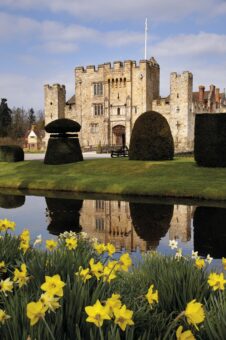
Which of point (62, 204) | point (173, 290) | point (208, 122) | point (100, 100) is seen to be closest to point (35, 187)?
point (62, 204)

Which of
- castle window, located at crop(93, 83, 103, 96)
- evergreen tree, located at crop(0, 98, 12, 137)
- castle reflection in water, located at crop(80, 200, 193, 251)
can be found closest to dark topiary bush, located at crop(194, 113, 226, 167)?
castle reflection in water, located at crop(80, 200, 193, 251)

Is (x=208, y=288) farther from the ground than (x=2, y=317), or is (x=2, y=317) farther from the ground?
(x=2, y=317)

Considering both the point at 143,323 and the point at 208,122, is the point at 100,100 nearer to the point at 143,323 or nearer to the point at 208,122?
the point at 208,122

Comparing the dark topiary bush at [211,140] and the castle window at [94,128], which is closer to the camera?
the dark topiary bush at [211,140]

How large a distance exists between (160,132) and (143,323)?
21.3 m

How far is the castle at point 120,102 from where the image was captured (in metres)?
47.2

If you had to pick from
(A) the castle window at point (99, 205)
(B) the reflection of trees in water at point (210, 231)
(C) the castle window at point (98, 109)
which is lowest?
(A) the castle window at point (99, 205)

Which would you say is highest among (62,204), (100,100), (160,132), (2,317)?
(100,100)

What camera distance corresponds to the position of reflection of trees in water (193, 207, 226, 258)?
7.56m

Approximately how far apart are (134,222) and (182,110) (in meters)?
38.3

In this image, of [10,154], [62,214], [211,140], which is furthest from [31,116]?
[62,214]

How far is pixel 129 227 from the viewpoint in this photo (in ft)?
32.0

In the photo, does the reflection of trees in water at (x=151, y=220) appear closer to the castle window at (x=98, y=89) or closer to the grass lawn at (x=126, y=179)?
the grass lawn at (x=126, y=179)

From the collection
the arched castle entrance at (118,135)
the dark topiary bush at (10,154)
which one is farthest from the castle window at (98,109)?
the dark topiary bush at (10,154)
